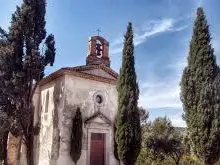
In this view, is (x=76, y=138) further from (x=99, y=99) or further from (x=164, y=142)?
(x=164, y=142)

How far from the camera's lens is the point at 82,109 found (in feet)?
67.4

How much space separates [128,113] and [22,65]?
7.08 meters

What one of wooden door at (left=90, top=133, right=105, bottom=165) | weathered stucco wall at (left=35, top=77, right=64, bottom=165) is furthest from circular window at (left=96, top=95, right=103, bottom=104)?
weathered stucco wall at (left=35, top=77, right=64, bottom=165)

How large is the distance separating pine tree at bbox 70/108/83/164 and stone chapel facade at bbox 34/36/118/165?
1.28 ft

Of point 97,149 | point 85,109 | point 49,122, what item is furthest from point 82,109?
point 97,149

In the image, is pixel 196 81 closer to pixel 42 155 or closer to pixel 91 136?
pixel 91 136

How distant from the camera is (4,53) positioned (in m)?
19.0

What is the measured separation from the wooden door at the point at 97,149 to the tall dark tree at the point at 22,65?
385 cm

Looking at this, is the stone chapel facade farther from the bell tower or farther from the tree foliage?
the tree foliage

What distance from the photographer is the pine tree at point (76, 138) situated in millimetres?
19078

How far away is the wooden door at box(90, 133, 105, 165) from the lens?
20375 millimetres

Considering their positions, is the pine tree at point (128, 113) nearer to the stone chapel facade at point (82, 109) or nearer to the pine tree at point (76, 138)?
the pine tree at point (76, 138)

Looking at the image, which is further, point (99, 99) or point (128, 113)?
point (99, 99)

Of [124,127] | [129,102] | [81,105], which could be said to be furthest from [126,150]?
[81,105]
